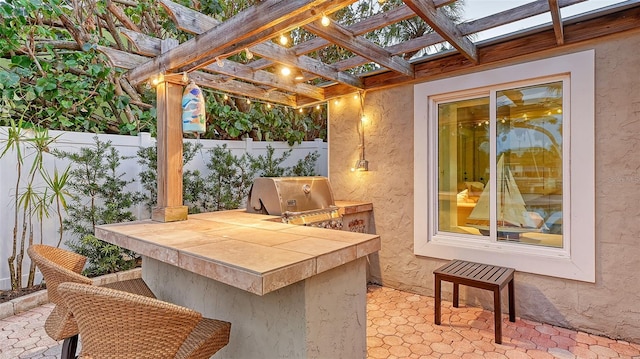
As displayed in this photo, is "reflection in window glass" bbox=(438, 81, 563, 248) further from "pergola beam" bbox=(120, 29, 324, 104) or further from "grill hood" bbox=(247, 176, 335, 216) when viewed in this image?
"pergola beam" bbox=(120, 29, 324, 104)

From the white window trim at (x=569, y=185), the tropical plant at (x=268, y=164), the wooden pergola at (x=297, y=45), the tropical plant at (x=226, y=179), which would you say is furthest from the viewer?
the tropical plant at (x=268, y=164)

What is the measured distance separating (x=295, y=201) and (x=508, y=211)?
Result: 2179mm

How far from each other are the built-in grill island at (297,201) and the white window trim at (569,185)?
1289mm

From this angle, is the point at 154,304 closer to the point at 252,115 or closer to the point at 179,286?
the point at 179,286

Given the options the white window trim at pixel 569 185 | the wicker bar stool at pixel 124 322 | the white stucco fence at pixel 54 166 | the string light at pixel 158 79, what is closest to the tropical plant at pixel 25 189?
A: the white stucco fence at pixel 54 166

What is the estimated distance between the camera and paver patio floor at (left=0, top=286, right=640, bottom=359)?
2.58 meters

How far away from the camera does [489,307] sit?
134 inches

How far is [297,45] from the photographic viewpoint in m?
2.94

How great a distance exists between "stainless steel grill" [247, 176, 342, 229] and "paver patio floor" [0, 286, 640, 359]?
110 cm

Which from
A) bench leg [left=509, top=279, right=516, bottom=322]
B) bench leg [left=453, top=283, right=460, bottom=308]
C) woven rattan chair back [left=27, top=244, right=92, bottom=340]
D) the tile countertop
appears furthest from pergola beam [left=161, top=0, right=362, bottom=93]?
bench leg [left=509, top=279, right=516, bottom=322]

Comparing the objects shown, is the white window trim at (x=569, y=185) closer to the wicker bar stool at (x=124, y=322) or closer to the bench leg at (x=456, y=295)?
the bench leg at (x=456, y=295)

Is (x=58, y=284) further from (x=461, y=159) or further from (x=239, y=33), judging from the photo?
(x=461, y=159)

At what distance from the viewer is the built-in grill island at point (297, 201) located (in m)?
3.09

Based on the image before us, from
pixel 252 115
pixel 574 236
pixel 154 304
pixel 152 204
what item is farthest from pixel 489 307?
pixel 252 115
